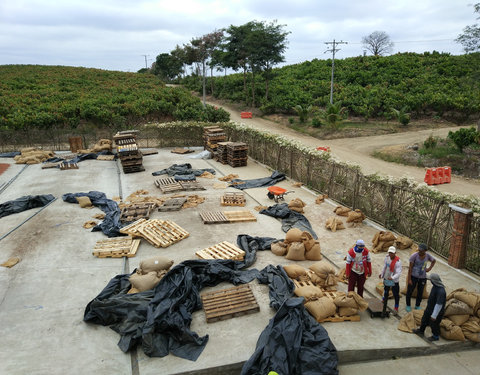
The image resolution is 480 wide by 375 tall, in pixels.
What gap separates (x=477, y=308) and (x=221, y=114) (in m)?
29.4

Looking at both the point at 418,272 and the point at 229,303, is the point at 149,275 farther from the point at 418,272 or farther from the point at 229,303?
the point at 418,272

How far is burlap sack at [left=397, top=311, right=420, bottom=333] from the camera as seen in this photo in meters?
6.85

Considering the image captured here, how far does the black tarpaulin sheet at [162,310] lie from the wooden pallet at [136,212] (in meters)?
4.29

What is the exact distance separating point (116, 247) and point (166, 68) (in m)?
82.7

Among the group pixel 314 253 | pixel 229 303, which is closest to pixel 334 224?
pixel 314 253

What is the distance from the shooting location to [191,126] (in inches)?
1056

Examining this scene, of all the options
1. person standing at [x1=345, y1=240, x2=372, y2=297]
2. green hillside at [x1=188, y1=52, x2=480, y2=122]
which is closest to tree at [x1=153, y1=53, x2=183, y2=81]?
green hillside at [x1=188, y1=52, x2=480, y2=122]

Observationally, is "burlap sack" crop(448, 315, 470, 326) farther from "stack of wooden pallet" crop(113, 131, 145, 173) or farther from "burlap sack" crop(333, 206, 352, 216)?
"stack of wooden pallet" crop(113, 131, 145, 173)

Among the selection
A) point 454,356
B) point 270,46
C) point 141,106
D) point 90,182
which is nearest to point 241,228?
point 454,356

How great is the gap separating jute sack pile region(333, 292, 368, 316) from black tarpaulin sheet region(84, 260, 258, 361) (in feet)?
7.54

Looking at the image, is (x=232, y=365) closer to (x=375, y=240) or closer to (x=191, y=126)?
(x=375, y=240)

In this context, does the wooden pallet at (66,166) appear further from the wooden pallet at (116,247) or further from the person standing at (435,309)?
the person standing at (435,309)

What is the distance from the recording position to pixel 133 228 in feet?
37.1

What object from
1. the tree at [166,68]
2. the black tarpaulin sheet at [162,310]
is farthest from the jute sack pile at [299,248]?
the tree at [166,68]
